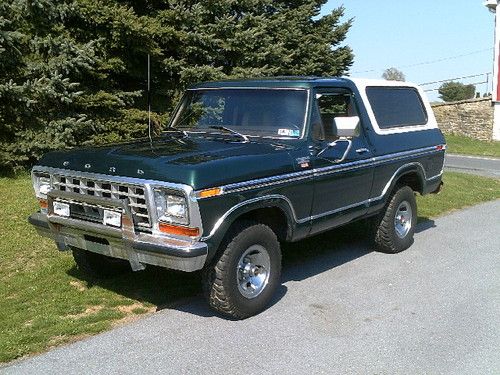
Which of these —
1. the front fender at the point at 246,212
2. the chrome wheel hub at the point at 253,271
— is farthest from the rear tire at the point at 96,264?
the front fender at the point at 246,212

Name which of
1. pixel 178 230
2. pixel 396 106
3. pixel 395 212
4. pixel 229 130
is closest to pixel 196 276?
pixel 229 130

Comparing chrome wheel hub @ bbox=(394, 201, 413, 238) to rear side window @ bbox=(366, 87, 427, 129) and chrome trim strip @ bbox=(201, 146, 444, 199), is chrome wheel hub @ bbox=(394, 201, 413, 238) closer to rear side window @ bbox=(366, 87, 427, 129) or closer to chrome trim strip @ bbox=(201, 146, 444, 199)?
chrome trim strip @ bbox=(201, 146, 444, 199)

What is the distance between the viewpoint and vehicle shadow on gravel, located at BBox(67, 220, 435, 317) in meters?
5.25

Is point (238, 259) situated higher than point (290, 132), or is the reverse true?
point (290, 132)

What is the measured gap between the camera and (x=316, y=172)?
547 cm

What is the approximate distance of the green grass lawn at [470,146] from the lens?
24.7 metres

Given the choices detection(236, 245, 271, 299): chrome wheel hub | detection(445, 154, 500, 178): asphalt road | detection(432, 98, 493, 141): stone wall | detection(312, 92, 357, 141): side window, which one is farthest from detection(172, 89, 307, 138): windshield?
detection(432, 98, 493, 141): stone wall

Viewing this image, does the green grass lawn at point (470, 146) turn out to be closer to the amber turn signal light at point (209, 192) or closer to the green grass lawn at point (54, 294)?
the green grass lawn at point (54, 294)

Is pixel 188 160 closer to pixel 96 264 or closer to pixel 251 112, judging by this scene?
pixel 251 112

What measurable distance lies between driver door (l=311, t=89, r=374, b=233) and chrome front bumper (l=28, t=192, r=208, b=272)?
1.62 meters

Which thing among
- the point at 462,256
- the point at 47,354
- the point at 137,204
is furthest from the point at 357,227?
the point at 47,354

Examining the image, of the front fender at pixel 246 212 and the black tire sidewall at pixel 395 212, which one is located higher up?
the front fender at pixel 246 212

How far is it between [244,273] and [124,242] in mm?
1059

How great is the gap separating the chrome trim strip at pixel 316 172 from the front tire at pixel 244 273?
14.4 inches
